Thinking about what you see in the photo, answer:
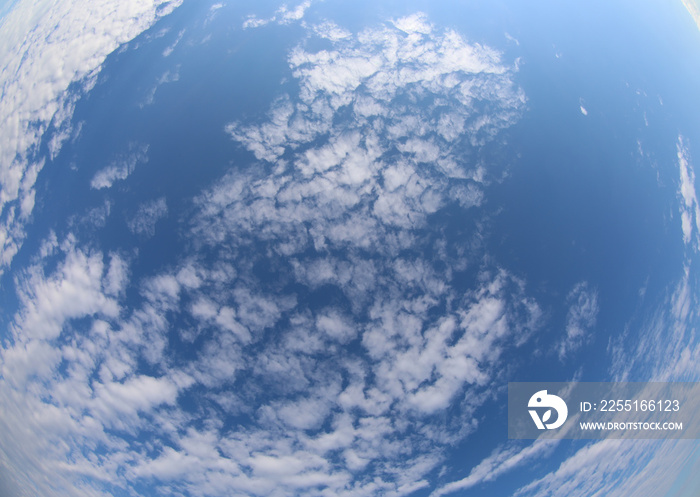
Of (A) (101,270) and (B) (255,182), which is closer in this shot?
(A) (101,270)

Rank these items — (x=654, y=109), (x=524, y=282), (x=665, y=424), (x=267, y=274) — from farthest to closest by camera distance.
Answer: (x=654, y=109)
(x=665, y=424)
(x=524, y=282)
(x=267, y=274)

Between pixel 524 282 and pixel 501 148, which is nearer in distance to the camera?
pixel 524 282

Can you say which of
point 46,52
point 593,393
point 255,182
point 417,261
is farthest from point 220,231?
point 593,393

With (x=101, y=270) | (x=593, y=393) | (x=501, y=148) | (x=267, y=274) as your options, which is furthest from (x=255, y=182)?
(x=593, y=393)

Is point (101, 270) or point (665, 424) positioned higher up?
point (101, 270)

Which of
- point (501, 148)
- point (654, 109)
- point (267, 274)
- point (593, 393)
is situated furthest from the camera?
point (654, 109)

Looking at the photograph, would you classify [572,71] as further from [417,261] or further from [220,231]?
[220,231]

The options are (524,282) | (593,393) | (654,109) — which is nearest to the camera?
(524,282)

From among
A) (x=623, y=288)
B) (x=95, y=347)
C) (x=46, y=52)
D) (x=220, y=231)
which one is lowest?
(x=623, y=288)

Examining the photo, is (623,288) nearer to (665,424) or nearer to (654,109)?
(665,424)
